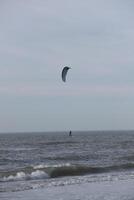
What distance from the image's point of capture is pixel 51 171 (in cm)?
3028

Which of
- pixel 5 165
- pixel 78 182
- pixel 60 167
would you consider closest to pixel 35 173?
pixel 60 167

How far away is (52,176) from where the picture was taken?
29094mm

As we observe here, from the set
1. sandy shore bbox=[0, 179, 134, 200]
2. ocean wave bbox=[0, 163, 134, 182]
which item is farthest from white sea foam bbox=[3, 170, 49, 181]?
sandy shore bbox=[0, 179, 134, 200]

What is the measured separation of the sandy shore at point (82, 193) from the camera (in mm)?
18875

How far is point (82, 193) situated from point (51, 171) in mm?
10348

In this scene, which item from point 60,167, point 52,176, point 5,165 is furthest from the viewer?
point 5,165

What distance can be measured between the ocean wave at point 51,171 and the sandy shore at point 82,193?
18.1ft

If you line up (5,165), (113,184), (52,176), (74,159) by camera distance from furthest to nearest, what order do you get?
(74,159) → (5,165) → (52,176) → (113,184)

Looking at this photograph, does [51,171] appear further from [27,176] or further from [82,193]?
[82,193]

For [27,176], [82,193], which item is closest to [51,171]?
[27,176]

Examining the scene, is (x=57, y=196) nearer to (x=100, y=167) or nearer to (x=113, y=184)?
(x=113, y=184)

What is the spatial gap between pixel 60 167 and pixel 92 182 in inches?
Answer: 300

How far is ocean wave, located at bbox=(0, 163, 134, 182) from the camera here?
90.8 ft

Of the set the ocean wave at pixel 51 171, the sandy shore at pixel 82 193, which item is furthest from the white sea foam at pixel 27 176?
the sandy shore at pixel 82 193
